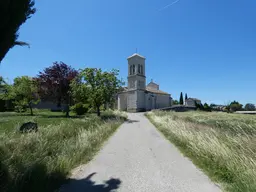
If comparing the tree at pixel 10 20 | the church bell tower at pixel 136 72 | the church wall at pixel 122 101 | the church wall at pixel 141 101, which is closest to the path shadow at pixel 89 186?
the tree at pixel 10 20

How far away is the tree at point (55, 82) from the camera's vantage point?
58.4 ft

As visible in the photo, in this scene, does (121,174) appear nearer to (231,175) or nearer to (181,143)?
(231,175)

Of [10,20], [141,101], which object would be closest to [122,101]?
[141,101]

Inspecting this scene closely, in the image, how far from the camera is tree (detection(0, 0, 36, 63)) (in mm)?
2946

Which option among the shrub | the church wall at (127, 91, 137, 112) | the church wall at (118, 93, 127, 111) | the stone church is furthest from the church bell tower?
the shrub

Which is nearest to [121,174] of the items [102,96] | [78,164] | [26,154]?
[78,164]

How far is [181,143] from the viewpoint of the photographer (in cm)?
670

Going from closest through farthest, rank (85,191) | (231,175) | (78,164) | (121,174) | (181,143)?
(85,191) → (231,175) → (121,174) → (78,164) → (181,143)

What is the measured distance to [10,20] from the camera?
3121 millimetres

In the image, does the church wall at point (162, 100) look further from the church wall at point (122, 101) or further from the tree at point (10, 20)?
the tree at point (10, 20)

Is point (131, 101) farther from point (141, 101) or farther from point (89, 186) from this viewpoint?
point (89, 186)

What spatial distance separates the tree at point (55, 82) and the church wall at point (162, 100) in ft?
103

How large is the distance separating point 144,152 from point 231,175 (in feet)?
9.78

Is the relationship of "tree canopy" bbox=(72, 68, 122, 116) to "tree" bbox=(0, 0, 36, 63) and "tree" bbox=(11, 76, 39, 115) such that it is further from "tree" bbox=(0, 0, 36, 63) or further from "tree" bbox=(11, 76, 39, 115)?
"tree" bbox=(0, 0, 36, 63)
